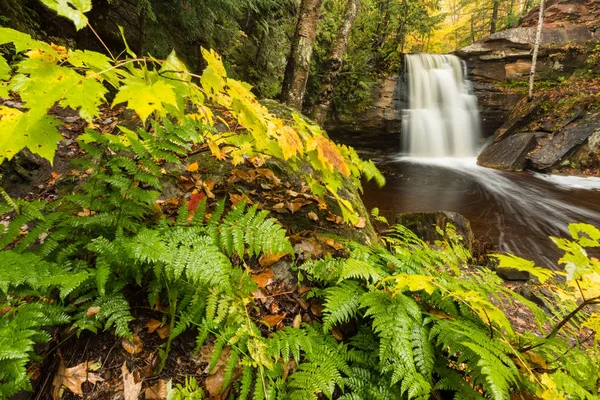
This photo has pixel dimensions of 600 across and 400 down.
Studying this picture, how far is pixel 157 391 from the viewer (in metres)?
1.32

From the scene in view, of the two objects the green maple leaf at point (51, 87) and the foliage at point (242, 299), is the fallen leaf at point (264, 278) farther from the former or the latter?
the green maple leaf at point (51, 87)

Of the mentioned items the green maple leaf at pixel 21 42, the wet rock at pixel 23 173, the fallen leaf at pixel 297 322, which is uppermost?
the green maple leaf at pixel 21 42

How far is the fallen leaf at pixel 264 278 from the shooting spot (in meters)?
1.84

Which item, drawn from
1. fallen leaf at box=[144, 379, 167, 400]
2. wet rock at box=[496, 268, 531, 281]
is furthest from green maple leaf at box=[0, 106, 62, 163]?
wet rock at box=[496, 268, 531, 281]

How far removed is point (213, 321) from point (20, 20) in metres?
6.29

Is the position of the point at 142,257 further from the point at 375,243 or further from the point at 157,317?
the point at 375,243

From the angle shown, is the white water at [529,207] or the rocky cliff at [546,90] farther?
the rocky cliff at [546,90]

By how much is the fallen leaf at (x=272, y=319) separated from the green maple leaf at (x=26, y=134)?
4.17 ft

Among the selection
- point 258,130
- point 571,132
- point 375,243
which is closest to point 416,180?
point 571,132

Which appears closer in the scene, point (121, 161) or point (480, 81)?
point (121, 161)

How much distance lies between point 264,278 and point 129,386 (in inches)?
34.3

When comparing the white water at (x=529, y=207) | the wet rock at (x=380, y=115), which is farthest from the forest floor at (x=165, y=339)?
the wet rock at (x=380, y=115)

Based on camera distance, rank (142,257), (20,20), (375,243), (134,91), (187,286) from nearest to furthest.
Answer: (134,91), (142,257), (187,286), (375,243), (20,20)

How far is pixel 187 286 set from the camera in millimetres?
1546
